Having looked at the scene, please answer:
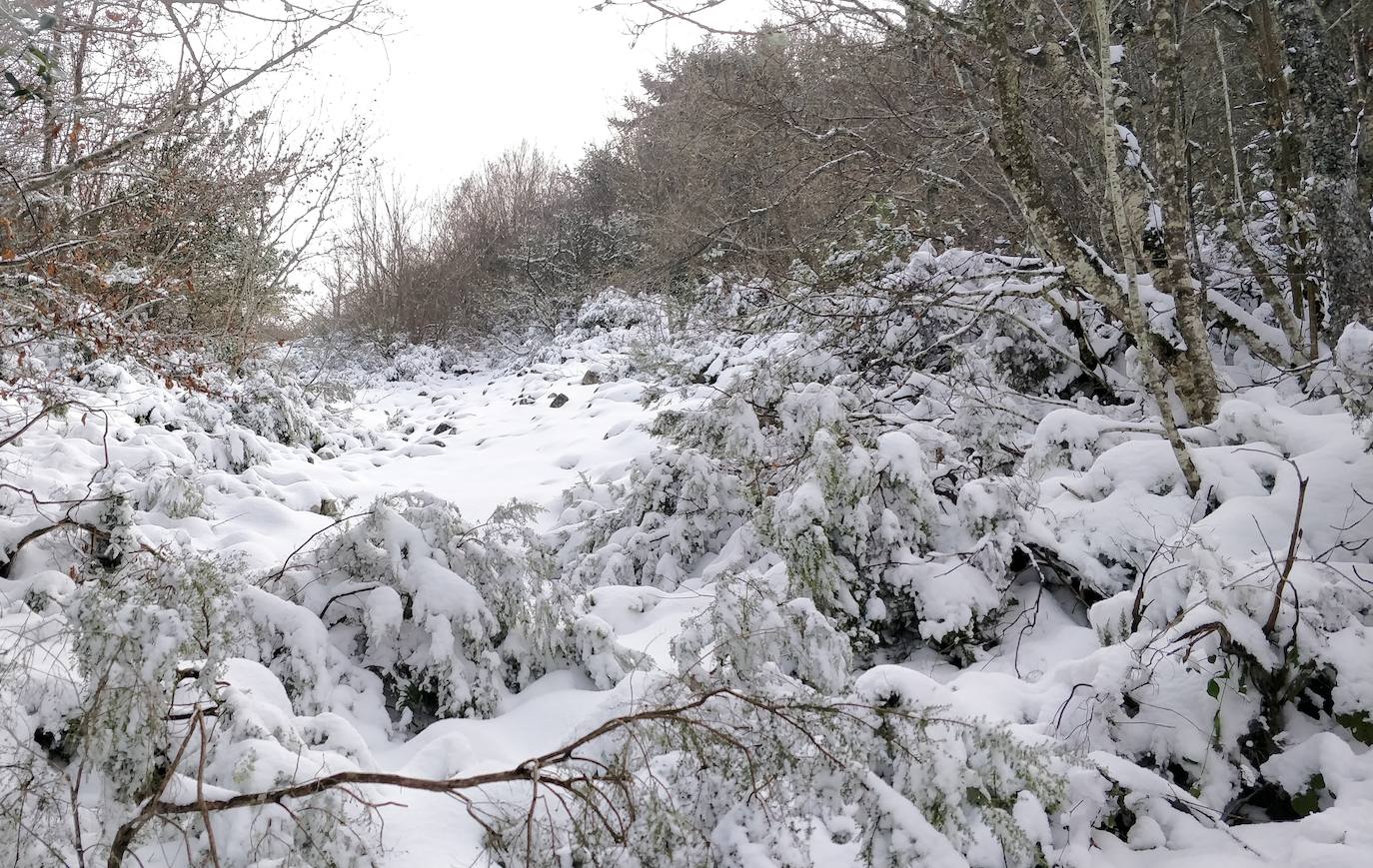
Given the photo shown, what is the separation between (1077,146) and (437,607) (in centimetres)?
570

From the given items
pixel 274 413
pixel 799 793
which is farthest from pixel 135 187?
pixel 799 793

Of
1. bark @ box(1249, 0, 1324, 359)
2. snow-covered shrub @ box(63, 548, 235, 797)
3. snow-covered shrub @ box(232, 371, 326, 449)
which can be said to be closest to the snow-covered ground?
snow-covered shrub @ box(63, 548, 235, 797)

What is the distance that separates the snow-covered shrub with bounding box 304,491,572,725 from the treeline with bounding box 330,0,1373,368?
2.75 metres

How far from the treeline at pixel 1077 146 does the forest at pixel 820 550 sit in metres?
0.04

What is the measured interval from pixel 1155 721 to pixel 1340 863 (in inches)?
19.3

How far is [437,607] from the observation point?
2.78m

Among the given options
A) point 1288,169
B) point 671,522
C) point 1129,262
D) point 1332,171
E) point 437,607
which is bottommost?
point 671,522

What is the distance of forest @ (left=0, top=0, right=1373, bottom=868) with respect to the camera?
1.56 meters

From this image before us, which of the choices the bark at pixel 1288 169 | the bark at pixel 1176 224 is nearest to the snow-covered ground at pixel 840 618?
the bark at pixel 1176 224

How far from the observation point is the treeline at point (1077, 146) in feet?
12.3

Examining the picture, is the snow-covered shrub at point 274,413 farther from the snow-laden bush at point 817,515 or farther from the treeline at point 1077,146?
the snow-laden bush at point 817,515

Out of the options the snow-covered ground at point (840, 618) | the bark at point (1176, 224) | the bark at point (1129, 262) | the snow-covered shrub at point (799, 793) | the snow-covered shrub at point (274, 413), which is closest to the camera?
the snow-covered shrub at point (799, 793)

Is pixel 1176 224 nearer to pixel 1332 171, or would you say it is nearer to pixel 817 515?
pixel 1332 171

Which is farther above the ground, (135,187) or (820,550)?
(135,187)
